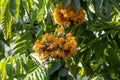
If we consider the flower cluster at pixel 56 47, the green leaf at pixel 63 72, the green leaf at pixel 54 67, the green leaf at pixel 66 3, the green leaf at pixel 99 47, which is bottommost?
the green leaf at pixel 99 47

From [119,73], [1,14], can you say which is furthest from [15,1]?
[119,73]

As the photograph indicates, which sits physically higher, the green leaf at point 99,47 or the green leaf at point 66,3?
the green leaf at point 66,3

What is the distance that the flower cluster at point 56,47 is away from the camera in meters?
1.22

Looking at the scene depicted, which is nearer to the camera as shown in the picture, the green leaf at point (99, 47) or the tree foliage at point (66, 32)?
the tree foliage at point (66, 32)

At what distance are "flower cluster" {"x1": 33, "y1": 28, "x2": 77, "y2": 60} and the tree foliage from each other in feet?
0.24

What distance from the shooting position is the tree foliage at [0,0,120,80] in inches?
51.0

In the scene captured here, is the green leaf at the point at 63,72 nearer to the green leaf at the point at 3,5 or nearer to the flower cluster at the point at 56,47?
the flower cluster at the point at 56,47

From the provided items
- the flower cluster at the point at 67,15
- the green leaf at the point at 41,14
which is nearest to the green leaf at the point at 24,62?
the green leaf at the point at 41,14

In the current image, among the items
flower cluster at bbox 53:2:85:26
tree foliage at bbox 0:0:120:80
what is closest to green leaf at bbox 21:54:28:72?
tree foliage at bbox 0:0:120:80

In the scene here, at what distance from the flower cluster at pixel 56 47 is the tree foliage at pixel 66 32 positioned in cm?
7

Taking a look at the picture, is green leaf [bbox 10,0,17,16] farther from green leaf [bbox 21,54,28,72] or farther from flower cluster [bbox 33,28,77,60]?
green leaf [bbox 21,54,28,72]

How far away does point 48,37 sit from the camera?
126cm

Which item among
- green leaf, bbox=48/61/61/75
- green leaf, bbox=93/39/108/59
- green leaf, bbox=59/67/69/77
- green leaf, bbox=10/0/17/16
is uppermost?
green leaf, bbox=10/0/17/16

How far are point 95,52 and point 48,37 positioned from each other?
34 cm
